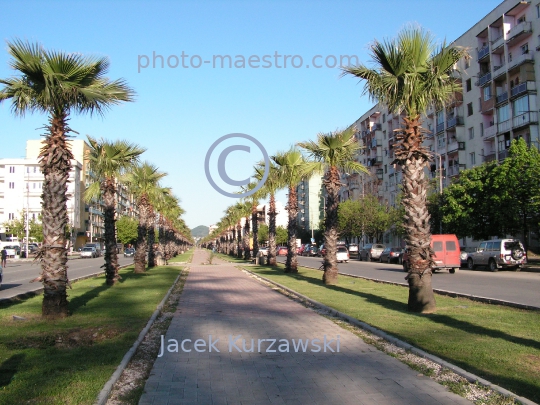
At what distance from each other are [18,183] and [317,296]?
89.9 meters

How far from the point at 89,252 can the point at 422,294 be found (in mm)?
59335

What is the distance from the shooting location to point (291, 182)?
31.4 meters

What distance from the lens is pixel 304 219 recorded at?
140m

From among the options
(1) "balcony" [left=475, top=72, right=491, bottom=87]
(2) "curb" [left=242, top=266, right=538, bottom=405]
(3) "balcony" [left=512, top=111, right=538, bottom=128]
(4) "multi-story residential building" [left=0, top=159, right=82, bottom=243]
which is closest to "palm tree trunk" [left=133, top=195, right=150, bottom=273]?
(2) "curb" [left=242, top=266, right=538, bottom=405]

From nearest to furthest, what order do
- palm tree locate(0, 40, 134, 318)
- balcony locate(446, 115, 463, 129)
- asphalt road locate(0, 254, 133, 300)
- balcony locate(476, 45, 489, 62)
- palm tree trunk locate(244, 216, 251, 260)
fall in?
1. palm tree locate(0, 40, 134, 318)
2. asphalt road locate(0, 254, 133, 300)
3. balcony locate(476, 45, 489, 62)
4. palm tree trunk locate(244, 216, 251, 260)
5. balcony locate(446, 115, 463, 129)

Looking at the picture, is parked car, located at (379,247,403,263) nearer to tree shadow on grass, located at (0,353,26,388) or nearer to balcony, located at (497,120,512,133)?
balcony, located at (497,120,512,133)

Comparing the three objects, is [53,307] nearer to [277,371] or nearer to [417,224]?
[277,371]

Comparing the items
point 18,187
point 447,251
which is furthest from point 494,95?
point 18,187

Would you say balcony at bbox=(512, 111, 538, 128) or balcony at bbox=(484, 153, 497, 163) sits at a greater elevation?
balcony at bbox=(512, 111, 538, 128)

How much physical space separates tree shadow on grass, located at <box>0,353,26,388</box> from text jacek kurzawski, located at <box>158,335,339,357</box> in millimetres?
1983

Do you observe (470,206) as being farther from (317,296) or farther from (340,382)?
(340,382)

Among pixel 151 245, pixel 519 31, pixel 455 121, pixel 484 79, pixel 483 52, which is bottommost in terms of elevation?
pixel 151 245

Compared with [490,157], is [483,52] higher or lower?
higher

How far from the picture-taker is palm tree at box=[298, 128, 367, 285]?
20750mm
